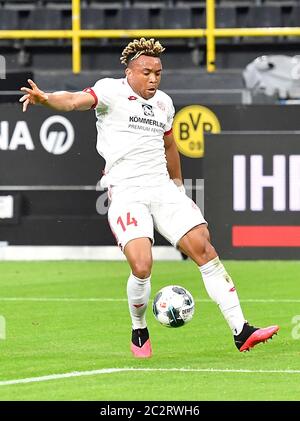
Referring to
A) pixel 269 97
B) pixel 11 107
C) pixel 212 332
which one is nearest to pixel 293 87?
pixel 269 97

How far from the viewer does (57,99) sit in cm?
945

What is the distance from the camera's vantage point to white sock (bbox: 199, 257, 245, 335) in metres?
9.81

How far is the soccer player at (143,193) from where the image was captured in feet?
32.2

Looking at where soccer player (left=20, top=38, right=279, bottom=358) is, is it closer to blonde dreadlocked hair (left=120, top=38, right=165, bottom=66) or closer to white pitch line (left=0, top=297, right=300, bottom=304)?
blonde dreadlocked hair (left=120, top=38, right=165, bottom=66)

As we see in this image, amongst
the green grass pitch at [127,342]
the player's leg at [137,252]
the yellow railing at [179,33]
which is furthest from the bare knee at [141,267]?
the yellow railing at [179,33]

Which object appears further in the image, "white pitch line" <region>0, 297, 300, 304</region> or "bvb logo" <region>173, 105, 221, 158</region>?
"bvb logo" <region>173, 105, 221, 158</region>

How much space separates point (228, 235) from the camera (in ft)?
57.3

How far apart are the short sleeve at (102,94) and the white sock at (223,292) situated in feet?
4.38

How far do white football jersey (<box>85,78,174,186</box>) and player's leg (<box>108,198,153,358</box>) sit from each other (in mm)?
237

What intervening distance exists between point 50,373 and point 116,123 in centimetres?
200

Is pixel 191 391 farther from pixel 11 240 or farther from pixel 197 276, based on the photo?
pixel 11 240

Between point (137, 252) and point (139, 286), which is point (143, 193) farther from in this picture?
point (139, 286)

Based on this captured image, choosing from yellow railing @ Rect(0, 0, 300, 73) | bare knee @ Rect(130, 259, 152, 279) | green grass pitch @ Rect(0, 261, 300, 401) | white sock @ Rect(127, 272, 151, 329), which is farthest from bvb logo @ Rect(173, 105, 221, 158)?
bare knee @ Rect(130, 259, 152, 279)

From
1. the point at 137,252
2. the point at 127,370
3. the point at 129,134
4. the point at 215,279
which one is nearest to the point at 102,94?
the point at 129,134
